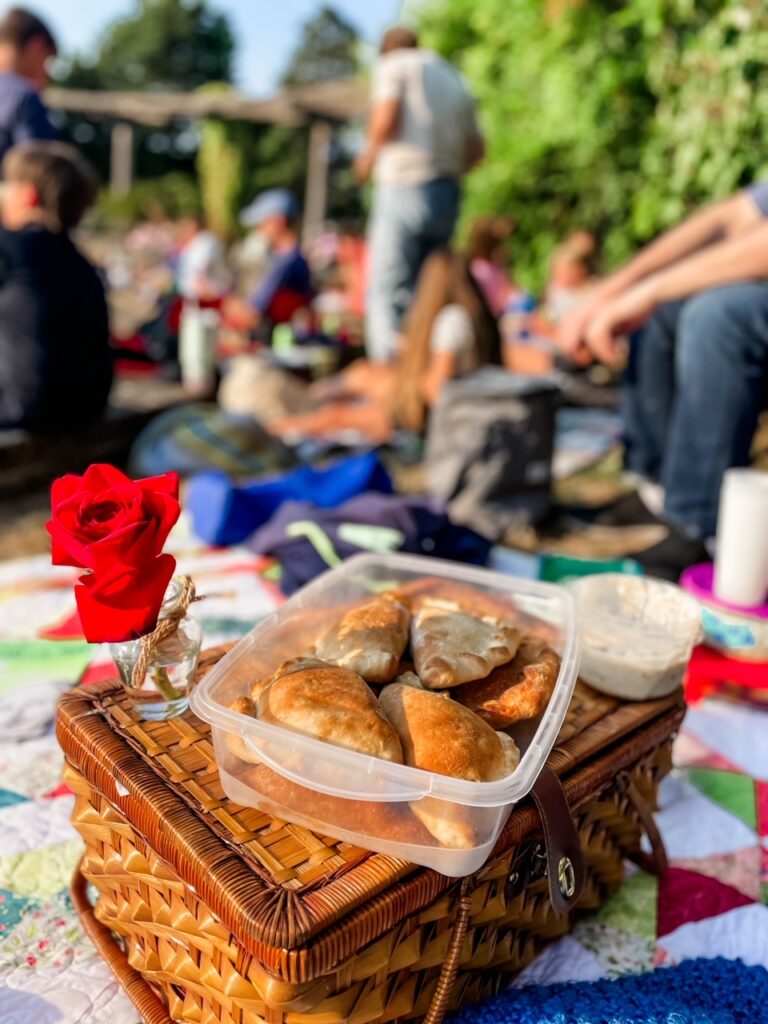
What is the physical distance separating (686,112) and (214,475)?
2.50 meters

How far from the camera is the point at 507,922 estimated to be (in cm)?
85

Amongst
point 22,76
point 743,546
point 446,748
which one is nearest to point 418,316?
point 22,76

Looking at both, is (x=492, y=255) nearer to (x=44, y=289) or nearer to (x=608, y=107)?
(x=608, y=107)

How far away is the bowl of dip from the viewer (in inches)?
39.4

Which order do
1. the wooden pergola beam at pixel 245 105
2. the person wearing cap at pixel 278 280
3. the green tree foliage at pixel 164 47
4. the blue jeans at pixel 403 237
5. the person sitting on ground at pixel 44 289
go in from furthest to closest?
the green tree foliage at pixel 164 47 < the wooden pergola beam at pixel 245 105 < the person wearing cap at pixel 278 280 < the blue jeans at pixel 403 237 < the person sitting on ground at pixel 44 289

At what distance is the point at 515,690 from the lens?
2.74 feet

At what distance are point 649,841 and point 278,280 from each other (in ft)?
16.4

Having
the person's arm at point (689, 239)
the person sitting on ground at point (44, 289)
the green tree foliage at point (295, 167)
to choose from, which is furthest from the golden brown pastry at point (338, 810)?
the green tree foliage at point (295, 167)

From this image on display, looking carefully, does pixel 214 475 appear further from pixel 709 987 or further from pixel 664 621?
pixel 709 987

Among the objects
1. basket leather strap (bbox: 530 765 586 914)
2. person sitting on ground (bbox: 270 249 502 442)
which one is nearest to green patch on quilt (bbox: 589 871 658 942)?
basket leather strap (bbox: 530 765 586 914)

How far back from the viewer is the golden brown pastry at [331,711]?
0.71m

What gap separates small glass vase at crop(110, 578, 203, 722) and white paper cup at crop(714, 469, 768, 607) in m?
1.03

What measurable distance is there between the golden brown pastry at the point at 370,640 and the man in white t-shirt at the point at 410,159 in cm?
316

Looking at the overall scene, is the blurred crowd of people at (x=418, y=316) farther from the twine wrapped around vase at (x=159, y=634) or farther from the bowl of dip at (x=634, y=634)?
the twine wrapped around vase at (x=159, y=634)
